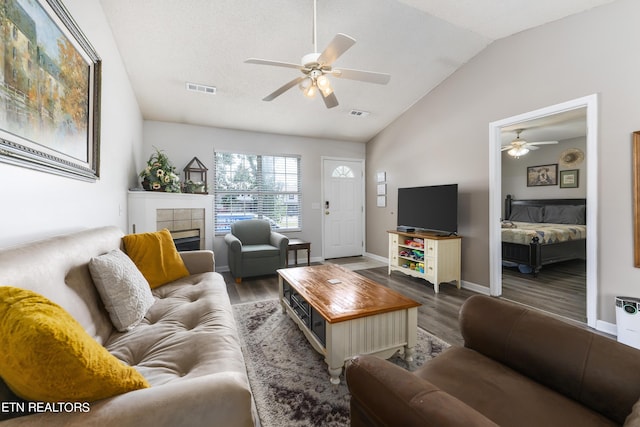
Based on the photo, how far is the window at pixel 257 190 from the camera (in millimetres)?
4688

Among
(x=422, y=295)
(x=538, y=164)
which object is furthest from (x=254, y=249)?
(x=538, y=164)

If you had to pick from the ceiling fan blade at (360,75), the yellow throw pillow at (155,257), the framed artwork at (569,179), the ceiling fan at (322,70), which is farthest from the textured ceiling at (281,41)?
the framed artwork at (569,179)

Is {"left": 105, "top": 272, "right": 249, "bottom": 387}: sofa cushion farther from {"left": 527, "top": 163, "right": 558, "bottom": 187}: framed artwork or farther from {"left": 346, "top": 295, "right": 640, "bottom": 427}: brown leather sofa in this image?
{"left": 527, "top": 163, "right": 558, "bottom": 187}: framed artwork

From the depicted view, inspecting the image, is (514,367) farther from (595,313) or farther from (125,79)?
(125,79)

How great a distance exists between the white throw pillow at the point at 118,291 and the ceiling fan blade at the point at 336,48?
1871mm

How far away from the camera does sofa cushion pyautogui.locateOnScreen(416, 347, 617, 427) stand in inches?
34.7

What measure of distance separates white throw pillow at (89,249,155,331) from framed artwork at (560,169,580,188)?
7.50 meters

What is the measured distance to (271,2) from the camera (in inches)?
96.8

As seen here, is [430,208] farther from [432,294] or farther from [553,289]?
[553,289]

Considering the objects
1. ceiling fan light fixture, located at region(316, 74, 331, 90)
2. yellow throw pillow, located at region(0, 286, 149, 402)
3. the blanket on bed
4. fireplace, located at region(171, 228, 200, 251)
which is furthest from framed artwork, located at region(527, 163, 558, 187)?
yellow throw pillow, located at region(0, 286, 149, 402)

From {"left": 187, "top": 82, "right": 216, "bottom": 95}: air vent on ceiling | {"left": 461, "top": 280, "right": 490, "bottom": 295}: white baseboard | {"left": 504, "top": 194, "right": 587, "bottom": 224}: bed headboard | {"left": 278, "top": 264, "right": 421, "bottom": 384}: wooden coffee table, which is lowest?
{"left": 461, "top": 280, "right": 490, "bottom": 295}: white baseboard

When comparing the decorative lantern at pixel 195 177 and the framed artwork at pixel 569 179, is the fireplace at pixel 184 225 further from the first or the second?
the framed artwork at pixel 569 179

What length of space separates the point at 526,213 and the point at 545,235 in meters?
2.32

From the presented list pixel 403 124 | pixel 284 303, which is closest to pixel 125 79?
pixel 284 303
